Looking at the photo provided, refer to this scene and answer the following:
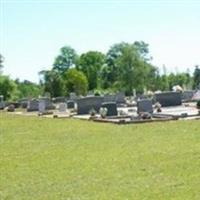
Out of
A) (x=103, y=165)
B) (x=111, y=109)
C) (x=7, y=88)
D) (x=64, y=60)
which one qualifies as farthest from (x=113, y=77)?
(x=103, y=165)

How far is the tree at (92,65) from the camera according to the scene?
95.4 meters

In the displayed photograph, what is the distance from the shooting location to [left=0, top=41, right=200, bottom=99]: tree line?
7481cm

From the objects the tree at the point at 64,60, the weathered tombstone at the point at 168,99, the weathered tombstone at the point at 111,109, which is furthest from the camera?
the tree at the point at 64,60

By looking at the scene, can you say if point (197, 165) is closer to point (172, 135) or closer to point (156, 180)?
point (156, 180)

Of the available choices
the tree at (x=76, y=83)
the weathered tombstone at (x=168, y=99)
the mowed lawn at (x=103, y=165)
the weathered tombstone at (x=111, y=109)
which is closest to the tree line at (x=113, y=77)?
the tree at (x=76, y=83)

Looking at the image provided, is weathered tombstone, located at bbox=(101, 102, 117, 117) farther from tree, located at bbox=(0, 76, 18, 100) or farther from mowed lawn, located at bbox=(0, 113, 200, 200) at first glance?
tree, located at bbox=(0, 76, 18, 100)

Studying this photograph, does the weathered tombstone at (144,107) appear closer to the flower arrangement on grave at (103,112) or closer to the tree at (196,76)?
the flower arrangement on grave at (103,112)

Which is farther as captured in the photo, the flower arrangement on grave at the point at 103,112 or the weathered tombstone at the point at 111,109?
the weathered tombstone at the point at 111,109

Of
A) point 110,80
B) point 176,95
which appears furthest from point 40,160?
point 110,80

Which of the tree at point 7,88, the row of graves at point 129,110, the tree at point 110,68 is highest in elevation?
the tree at point 110,68

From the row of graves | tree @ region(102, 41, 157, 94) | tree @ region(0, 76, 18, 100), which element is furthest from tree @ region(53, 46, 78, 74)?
the row of graves

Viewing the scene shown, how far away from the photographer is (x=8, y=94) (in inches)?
3066

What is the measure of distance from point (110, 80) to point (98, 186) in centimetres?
8526

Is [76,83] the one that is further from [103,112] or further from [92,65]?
[103,112]
